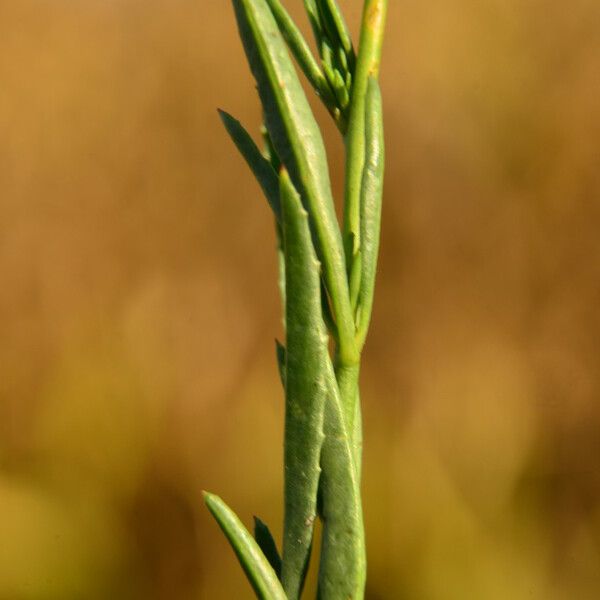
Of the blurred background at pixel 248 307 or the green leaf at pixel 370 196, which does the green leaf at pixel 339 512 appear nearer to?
the green leaf at pixel 370 196

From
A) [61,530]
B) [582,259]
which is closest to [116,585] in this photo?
[61,530]

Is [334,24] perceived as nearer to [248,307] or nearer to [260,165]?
[260,165]

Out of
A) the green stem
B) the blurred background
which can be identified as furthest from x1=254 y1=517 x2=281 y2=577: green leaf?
the blurred background

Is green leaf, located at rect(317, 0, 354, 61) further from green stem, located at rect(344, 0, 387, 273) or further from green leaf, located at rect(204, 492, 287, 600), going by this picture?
green leaf, located at rect(204, 492, 287, 600)

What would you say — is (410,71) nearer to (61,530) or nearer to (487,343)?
(487,343)

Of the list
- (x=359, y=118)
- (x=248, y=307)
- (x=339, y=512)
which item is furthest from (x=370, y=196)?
(x=248, y=307)
